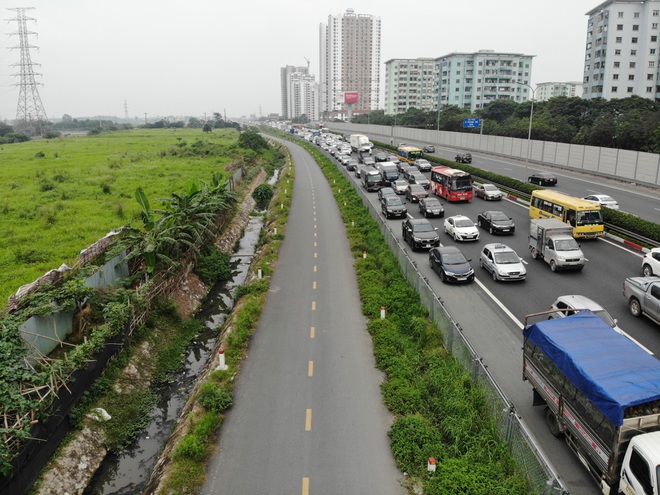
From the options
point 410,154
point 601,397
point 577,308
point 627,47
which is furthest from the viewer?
point 627,47

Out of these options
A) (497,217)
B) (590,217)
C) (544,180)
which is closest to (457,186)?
(544,180)

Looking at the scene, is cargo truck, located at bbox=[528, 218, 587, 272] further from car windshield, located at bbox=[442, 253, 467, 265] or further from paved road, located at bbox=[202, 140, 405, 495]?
paved road, located at bbox=[202, 140, 405, 495]

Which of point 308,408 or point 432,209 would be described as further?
point 432,209

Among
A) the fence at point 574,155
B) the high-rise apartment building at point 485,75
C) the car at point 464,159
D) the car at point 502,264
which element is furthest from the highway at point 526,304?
the high-rise apartment building at point 485,75

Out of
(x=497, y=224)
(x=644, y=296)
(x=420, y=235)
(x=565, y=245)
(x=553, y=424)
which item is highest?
(x=565, y=245)

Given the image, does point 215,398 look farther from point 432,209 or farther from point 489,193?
→ point 489,193

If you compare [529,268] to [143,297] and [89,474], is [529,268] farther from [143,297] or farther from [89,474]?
[89,474]

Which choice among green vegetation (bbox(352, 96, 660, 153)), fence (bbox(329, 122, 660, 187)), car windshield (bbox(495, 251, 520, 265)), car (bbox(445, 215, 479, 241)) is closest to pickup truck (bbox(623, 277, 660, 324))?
car windshield (bbox(495, 251, 520, 265))

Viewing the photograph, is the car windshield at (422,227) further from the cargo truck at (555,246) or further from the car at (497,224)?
the cargo truck at (555,246)
